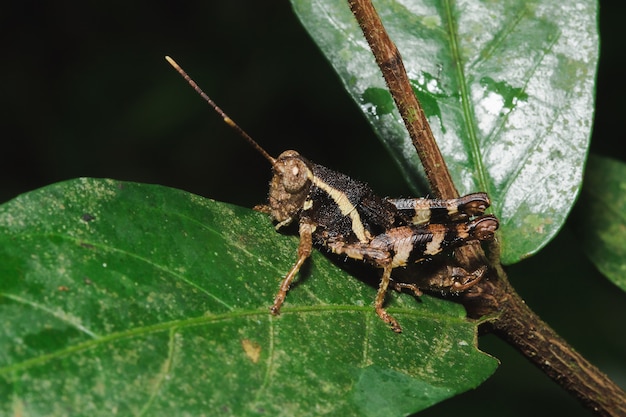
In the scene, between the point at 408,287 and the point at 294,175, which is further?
the point at 294,175

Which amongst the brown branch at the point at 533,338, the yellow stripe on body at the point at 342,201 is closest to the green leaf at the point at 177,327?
the brown branch at the point at 533,338

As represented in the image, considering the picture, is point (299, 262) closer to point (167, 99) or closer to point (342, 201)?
point (342, 201)

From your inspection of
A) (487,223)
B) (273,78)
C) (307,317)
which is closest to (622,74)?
(273,78)

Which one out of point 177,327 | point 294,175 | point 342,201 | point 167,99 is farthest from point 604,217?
point 167,99

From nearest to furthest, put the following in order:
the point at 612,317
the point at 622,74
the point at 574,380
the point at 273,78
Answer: the point at 574,380, the point at 612,317, the point at 622,74, the point at 273,78

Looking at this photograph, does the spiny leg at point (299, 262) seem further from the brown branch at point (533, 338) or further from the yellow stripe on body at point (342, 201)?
the brown branch at point (533, 338)

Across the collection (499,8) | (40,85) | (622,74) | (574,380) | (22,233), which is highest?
(622,74)

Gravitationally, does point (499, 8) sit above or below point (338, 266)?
above

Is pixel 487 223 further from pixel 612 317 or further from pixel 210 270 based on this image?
pixel 612 317
